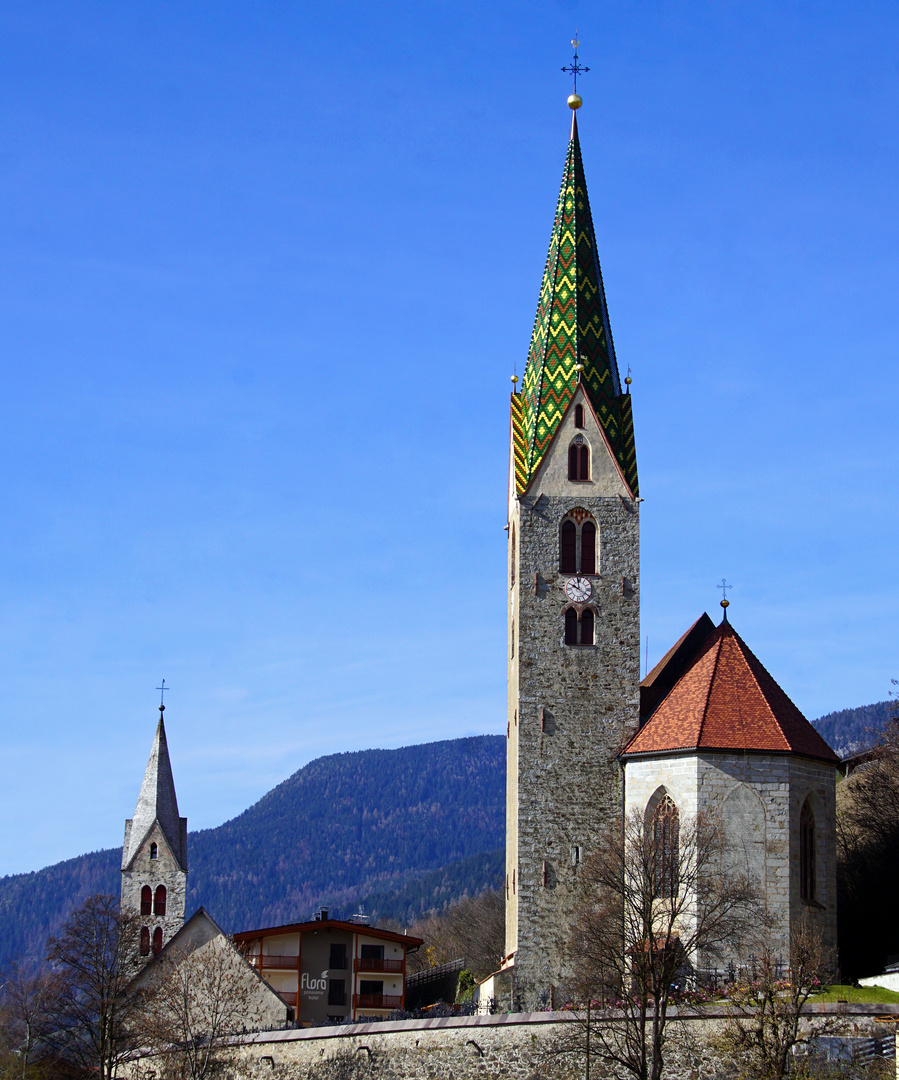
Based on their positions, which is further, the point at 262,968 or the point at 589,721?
the point at 262,968

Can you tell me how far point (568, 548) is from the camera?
60.0 m

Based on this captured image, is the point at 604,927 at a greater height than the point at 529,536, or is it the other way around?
the point at 529,536

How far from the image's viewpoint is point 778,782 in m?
52.2

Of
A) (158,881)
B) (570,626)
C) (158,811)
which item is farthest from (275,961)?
(570,626)

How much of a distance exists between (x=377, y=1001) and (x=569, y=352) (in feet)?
95.6

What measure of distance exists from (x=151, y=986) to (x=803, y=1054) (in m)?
25.3

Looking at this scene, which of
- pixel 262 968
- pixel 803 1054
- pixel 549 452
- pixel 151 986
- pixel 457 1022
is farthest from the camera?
pixel 262 968

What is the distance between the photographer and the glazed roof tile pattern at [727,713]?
52.5 metres

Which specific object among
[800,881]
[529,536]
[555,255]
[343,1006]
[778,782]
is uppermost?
[555,255]

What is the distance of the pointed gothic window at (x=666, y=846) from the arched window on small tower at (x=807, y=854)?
429cm

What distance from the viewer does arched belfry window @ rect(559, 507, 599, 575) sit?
59.7 metres

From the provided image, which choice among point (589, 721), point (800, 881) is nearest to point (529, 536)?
point (589, 721)

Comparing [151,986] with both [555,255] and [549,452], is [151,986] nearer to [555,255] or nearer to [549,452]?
[549,452]

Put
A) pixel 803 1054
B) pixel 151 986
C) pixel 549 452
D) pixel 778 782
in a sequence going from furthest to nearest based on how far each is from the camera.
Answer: pixel 549 452, pixel 151 986, pixel 778 782, pixel 803 1054
